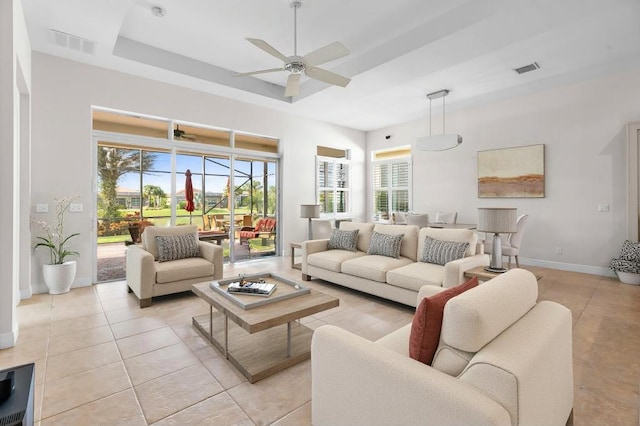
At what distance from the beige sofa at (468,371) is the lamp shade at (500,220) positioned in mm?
1581

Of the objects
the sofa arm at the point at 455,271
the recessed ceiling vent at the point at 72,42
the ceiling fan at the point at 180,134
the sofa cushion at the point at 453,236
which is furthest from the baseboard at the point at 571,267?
the recessed ceiling vent at the point at 72,42

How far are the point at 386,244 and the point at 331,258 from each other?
2.57 feet

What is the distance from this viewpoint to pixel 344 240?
4820 millimetres

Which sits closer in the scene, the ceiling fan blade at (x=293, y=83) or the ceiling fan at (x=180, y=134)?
the ceiling fan blade at (x=293, y=83)

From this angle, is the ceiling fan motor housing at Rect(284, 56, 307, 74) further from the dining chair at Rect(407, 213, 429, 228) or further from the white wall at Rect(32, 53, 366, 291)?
the dining chair at Rect(407, 213, 429, 228)

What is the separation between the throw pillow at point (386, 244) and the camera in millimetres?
4199

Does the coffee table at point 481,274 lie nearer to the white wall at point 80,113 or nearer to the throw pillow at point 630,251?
the throw pillow at point 630,251

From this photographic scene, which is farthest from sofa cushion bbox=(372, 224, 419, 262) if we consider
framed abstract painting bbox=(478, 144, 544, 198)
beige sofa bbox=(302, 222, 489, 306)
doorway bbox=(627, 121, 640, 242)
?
doorway bbox=(627, 121, 640, 242)

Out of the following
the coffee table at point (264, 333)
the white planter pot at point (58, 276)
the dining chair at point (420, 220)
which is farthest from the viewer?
the dining chair at point (420, 220)

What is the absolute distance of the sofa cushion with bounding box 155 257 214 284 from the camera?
12.3ft

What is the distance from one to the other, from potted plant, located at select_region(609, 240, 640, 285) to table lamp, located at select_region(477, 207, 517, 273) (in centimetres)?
296

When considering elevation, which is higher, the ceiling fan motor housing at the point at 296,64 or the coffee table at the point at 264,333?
the ceiling fan motor housing at the point at 296,64

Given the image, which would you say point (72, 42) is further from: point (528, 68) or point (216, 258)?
point (528, 68)

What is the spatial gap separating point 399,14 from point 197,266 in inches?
155
